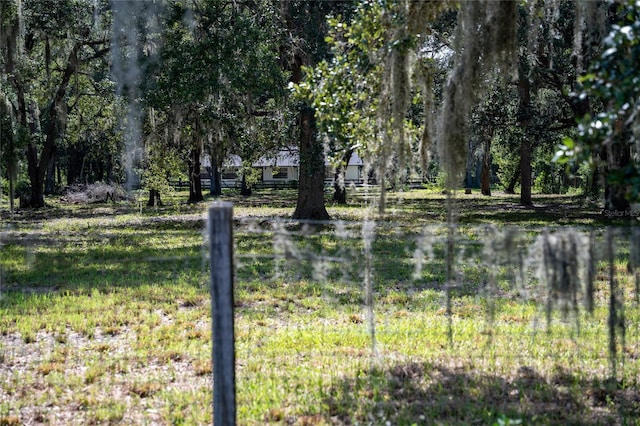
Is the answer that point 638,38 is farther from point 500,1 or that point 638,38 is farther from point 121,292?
point 121,292

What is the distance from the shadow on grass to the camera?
12.3ft

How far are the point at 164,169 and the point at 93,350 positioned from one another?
1698 cm

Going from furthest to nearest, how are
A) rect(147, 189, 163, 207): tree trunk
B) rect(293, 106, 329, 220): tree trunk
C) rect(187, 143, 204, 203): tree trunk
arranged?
rect(187, 143, 204, 203): tree trunk
rect(147, 189, 163, 207): tree trunk
rect(293, 106, 329, 220): tree trunk

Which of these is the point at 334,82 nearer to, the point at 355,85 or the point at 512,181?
the point at 355,85

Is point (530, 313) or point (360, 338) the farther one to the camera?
point (530, 313)

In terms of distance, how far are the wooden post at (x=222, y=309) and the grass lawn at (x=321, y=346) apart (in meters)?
0.86

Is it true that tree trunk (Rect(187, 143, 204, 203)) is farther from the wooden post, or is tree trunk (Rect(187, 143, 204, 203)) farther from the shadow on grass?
the wooden post

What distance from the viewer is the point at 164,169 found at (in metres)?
21.7

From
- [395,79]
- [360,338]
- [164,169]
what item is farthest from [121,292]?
[164,169]

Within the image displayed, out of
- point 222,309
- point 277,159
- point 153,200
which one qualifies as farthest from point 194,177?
point 222,309

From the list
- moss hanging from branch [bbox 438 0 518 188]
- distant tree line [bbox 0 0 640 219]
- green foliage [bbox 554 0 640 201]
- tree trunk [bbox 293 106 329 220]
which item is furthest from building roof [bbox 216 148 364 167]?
green foliage [bbox 554 0 640 201]

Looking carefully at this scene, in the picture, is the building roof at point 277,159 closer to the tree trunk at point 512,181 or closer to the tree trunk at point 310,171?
the tree trunk at point 310,171

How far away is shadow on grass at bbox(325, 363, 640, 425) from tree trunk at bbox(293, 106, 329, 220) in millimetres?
9133

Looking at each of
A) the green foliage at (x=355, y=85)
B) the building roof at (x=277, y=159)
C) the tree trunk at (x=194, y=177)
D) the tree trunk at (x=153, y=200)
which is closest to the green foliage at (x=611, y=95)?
the green foliage at (x=355, y=85)
